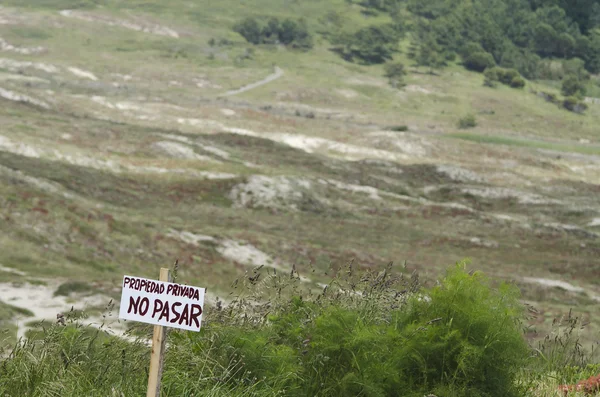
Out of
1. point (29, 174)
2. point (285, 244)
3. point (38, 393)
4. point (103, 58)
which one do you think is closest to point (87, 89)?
point (103, 58)

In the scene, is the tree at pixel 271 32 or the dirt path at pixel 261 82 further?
the tree at pixel 271 32

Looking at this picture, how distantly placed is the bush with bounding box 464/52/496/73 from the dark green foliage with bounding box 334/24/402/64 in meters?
18.9

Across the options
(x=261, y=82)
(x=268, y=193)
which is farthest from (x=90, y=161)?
(x=261, y=82)

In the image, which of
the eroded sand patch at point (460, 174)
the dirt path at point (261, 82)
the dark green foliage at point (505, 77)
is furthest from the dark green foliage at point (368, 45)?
the eroded sand patch at point (460, 174)

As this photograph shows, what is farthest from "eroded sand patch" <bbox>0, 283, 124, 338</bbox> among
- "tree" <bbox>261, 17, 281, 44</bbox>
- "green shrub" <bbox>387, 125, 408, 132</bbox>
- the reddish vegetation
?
"tree" <bbox>261, 17, 281, 44</bbox>

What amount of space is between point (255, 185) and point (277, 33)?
458 feet

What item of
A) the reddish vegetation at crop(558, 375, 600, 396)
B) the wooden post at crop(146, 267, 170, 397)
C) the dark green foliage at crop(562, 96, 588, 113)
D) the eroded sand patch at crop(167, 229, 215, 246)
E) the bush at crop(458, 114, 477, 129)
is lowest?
the dark green foliage at crop(562, 96, 588, 113)

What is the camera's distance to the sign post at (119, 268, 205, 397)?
6887 millimetres

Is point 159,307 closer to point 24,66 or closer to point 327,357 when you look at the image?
point 327,357

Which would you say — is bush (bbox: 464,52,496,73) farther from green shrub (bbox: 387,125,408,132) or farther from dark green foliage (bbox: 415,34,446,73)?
green shrub (bbox: 387,125,408,132)

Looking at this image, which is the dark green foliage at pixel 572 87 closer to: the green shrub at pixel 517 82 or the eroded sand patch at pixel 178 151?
the green shrub at pixel 517 82

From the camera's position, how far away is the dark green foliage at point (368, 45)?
185750 mm

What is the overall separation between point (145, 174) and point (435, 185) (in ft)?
85.7

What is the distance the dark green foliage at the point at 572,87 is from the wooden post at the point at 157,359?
183896mm
